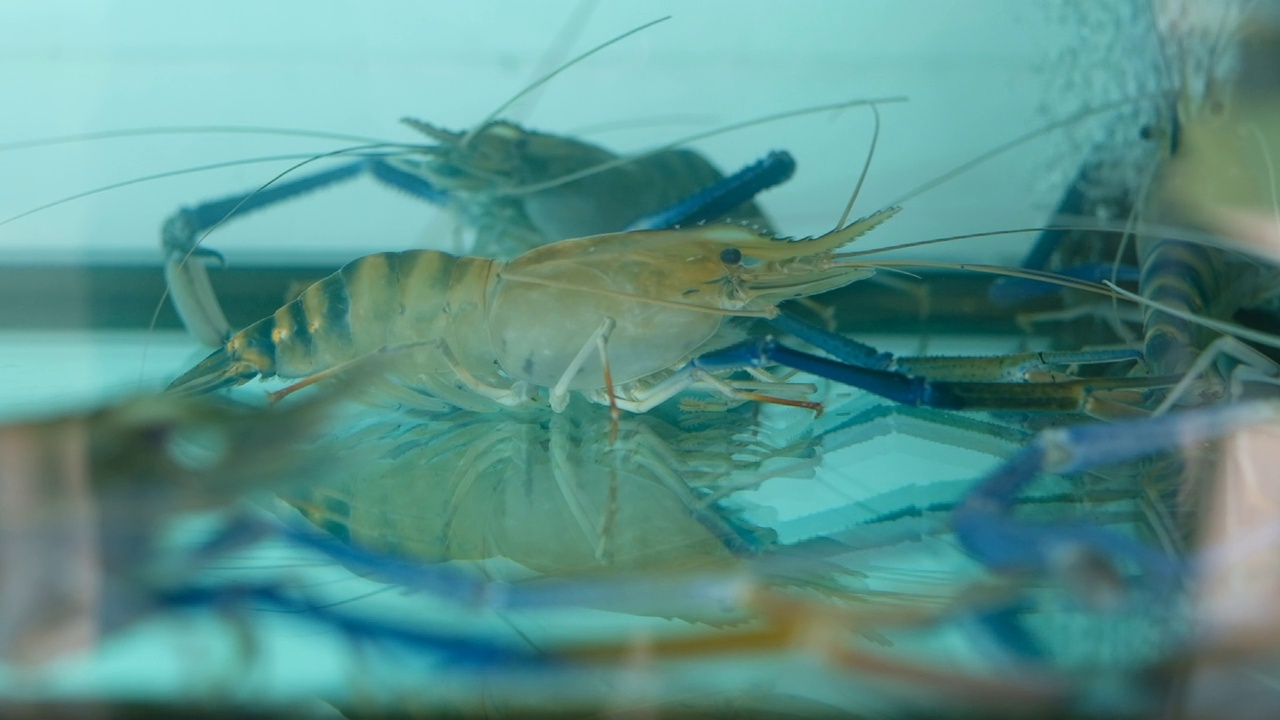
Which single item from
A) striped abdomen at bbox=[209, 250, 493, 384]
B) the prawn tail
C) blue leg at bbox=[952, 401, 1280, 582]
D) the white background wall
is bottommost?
blue leg at bbox=[952, 401, 1280, 582]

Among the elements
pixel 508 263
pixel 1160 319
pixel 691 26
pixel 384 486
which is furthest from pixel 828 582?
pixel 691 26

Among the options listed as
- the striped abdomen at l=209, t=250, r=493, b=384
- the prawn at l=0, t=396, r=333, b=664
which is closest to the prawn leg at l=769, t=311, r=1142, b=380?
the striped abdomen at l=209, t=250, r=493, b=384

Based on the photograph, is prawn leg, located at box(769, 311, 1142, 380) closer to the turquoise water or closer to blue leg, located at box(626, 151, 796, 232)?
the turquoise water

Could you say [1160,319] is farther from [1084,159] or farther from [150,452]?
[150,452]

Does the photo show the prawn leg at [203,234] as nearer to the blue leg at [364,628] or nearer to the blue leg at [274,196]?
the blue leg at [274,196]

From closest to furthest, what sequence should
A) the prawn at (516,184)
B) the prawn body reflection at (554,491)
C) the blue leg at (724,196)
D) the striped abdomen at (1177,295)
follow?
the prawn body reflection at (554,491) < the striped abdomen at (1177,295) < the blue leg at (724,196) < the prawn at (516,184)

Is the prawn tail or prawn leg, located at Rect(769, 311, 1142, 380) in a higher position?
the prawn tail

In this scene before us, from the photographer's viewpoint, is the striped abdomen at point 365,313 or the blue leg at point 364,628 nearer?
the blue leg at point 364,628

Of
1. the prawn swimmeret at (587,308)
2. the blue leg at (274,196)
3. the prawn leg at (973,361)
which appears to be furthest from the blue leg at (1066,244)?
the blue leg at (274,196)
